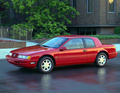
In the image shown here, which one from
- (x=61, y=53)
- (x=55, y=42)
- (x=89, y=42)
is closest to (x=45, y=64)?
(x=61, y=53)

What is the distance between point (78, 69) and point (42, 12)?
1734cm

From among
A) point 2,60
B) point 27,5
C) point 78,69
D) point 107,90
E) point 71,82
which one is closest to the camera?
point 107,90

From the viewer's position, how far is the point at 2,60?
1334 cm

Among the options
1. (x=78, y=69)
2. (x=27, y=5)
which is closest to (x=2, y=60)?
(x=78, y=69)

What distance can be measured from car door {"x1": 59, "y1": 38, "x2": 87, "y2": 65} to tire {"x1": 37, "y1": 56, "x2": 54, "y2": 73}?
0.49 m

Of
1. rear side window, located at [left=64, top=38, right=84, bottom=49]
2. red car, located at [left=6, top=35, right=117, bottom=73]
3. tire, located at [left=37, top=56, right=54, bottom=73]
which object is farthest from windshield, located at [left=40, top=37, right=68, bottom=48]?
tire, located at [left=37, top=56, right=54, bottom=73]

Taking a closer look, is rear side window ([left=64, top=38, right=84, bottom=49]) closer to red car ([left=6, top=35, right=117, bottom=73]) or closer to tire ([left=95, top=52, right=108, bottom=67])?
red car ([left=6, top=35, right=117, bottom=73])

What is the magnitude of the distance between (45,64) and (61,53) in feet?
2.70

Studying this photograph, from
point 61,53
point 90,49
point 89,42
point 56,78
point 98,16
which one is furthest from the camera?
point 98,16

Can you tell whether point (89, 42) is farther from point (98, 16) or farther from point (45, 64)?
point (98, 16)

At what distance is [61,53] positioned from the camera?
9906mm

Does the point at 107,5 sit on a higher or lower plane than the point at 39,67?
higher

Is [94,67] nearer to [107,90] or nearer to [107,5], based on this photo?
→ [107,90]

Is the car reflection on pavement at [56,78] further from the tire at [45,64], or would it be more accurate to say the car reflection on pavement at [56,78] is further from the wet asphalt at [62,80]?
the tire at [45,64]
